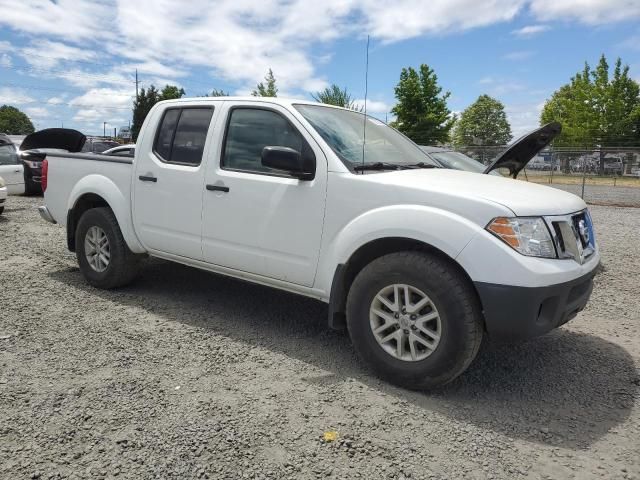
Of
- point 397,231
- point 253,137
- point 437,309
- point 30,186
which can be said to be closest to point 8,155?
point 30,186

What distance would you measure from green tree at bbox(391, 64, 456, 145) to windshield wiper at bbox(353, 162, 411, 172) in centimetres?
3746

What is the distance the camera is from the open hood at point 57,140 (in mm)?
7621

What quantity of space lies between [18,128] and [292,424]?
14520 cm

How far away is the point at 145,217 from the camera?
4898 mm

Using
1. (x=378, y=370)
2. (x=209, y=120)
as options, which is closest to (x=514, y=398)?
(x=378, y=370)

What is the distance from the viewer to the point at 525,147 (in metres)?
5.11

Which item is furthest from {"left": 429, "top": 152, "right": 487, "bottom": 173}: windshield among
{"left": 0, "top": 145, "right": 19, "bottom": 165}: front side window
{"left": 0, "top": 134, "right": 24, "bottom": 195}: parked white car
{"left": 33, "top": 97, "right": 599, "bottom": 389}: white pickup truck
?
{"left": 0, "top": 145, "right": 19, "bottom": 165}: front side window

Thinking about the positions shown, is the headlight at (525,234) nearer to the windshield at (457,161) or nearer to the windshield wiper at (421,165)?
the windshield wiper at (421,165)

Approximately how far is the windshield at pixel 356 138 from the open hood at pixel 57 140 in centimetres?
460

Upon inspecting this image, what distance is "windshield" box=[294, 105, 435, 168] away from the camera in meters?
3.92

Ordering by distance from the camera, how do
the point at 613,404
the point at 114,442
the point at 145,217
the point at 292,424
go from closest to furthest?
the point at 114,442
the point at 292,424
the point at 613,404
the point at 145,217

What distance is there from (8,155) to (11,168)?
0.49 m

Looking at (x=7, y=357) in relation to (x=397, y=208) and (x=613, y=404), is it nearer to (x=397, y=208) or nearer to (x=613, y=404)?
(x=397, y=208)

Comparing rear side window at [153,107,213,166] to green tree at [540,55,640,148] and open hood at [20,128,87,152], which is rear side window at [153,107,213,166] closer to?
open hood at [20,128,87,152]
